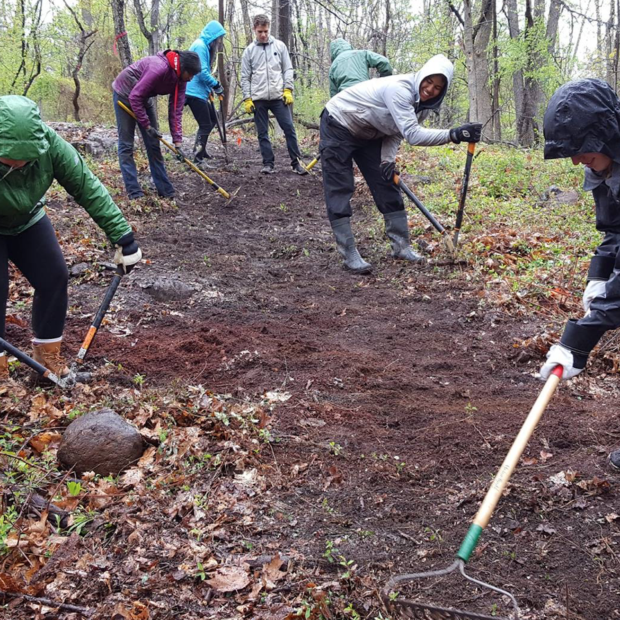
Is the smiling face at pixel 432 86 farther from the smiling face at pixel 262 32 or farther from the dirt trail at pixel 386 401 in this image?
the smiling face at pixel 262 32

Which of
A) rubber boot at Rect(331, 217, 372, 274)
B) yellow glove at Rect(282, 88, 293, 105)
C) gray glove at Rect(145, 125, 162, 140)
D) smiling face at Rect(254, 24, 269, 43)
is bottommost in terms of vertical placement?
rubber boot at Rect(331, 217, 372, 274)

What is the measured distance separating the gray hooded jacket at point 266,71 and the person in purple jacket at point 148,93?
1.82 meters

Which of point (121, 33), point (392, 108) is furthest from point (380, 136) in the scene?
point (121, 33)

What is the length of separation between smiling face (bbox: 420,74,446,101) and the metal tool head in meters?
4.62

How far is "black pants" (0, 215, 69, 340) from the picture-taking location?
12.1 feet

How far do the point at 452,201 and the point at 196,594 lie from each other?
7113 millimetres

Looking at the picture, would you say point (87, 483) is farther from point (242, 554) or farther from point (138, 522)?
point (242, 554)

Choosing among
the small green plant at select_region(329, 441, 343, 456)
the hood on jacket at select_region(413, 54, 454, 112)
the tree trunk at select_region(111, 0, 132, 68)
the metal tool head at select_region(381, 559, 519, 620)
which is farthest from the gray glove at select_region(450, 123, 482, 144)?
the tree trunk at select_region(111, 0, 132, 68)

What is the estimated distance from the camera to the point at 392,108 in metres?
5.61

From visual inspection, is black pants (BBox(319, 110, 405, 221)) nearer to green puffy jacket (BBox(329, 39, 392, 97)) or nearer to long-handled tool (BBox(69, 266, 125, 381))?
green puffy jacket (BBox(329, 39, 392, 97))

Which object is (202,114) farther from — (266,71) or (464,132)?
(464,132)

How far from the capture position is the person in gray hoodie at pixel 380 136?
18.3ft

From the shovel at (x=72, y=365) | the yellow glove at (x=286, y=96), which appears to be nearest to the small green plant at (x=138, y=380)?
the shovel at (x=72, y=365)

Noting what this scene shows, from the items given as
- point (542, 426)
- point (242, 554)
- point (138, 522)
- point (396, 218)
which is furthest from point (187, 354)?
point (396, 218)
